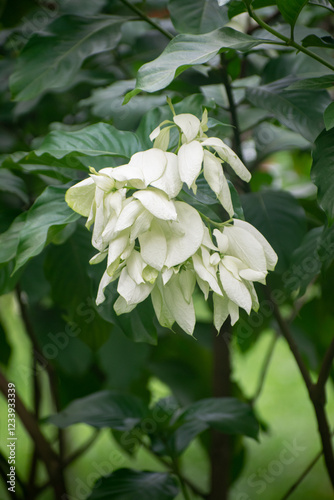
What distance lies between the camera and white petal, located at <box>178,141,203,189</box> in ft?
1.26

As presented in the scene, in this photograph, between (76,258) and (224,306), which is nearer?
(224,306)

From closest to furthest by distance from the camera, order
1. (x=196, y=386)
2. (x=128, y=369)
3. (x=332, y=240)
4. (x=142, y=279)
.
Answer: (x=142, y=279), (x=332, y=240), (x=128, y=369), (x=196, y=386)

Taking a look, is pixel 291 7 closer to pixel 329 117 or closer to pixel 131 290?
pixel 329 117

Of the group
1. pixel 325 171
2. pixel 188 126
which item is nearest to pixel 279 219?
pixel 325 171

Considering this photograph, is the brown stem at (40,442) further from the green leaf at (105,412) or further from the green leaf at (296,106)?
the green leaf at (296,106)

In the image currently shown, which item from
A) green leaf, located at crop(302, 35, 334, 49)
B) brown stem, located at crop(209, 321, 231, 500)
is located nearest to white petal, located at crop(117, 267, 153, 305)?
green leaf, located at crop(302, 35, 334, 49)

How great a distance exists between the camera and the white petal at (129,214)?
0.37 meters

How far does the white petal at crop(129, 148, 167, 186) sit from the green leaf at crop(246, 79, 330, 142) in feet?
0.94

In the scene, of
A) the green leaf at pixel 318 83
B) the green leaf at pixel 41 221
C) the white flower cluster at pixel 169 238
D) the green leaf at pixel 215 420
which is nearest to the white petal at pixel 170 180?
→ the white flower cluster at pixel 169 238

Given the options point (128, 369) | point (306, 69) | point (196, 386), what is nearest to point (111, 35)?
point (306, 69)

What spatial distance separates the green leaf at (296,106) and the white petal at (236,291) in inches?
12.0

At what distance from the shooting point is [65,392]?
1.21 m

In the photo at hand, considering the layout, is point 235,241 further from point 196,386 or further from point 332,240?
point 196,386

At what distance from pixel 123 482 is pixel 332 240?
51 centimetres
